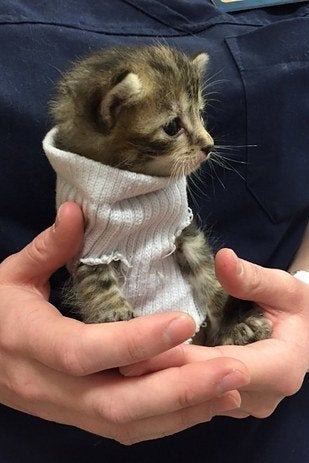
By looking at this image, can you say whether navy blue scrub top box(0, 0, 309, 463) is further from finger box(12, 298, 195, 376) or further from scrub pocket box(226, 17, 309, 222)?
finger box(12, 298, 195, 376)

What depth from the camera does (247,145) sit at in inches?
45.9

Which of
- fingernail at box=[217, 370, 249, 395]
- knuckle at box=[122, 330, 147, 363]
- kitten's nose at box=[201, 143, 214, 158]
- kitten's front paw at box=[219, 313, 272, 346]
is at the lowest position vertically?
kitten's front paw at box=[219, 313, 272, 346]

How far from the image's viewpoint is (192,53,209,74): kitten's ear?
3.45 feet

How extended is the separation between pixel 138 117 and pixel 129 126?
2 cm

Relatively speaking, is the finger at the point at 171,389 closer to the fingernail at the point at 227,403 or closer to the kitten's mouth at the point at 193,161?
the fingernail at the point at 227,403

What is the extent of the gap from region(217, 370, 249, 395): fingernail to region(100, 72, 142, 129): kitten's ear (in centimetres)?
41

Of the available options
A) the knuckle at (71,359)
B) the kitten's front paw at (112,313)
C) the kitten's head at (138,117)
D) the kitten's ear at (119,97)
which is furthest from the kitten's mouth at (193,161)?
the knuckle at (71,359)

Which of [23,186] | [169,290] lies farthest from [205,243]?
[23,186]

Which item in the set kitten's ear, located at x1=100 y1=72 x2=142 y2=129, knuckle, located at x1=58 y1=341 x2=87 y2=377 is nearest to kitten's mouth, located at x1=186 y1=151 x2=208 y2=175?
kitten's ear, located at x1=100 y1=72 x2=142 y2=129

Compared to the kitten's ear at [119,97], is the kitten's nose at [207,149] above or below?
below

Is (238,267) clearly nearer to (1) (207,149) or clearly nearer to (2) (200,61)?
(1) (207,149)

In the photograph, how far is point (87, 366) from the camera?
829mm

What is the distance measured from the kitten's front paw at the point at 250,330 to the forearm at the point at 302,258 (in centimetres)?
30

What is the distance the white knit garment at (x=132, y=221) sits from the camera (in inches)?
36.5
